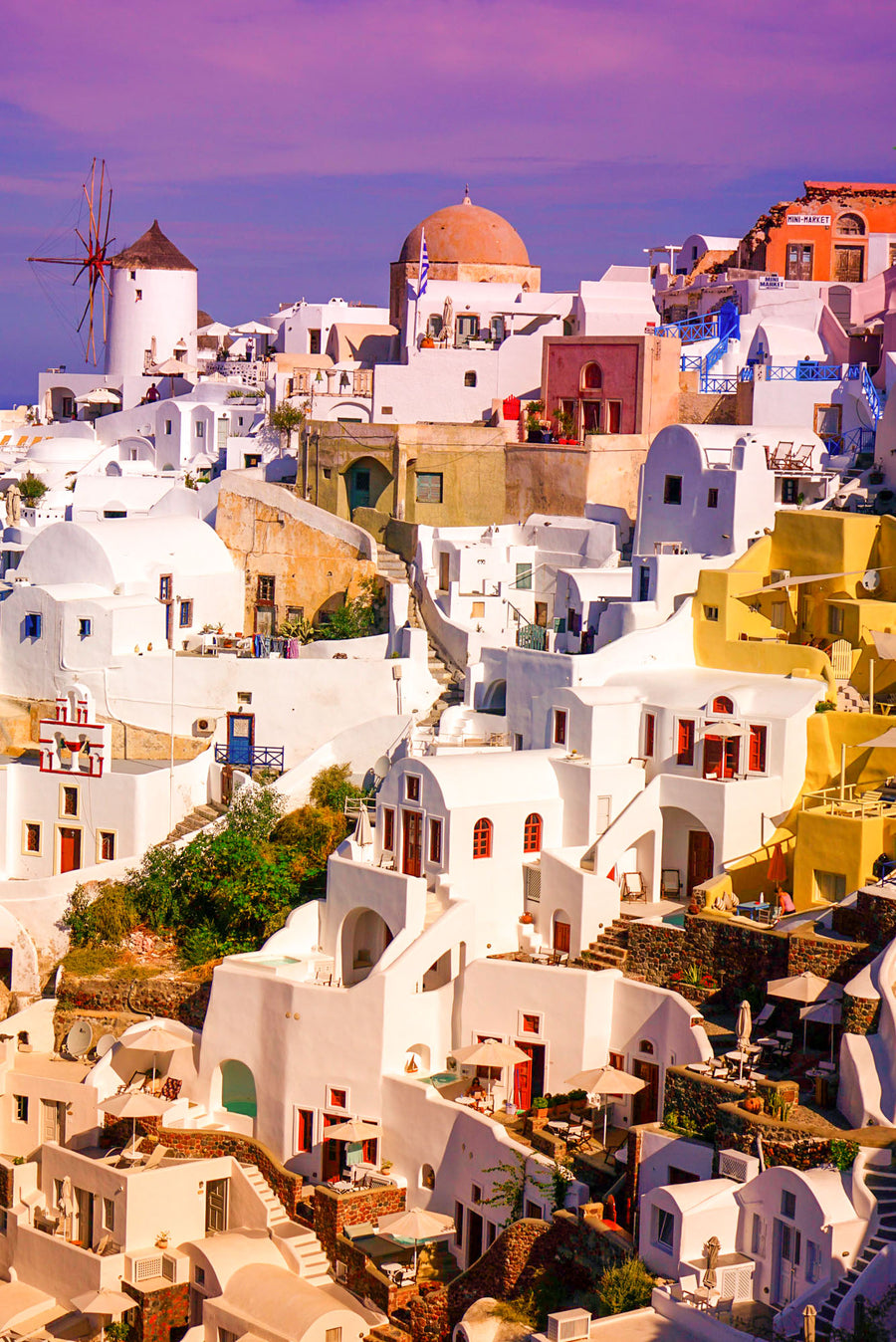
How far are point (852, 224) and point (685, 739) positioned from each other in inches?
1037

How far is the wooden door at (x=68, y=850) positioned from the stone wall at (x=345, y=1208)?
37.4 ft

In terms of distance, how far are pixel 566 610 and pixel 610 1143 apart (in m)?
15.5

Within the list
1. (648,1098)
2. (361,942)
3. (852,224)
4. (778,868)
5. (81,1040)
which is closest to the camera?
(648,1098)

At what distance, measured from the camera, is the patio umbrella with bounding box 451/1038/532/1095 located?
109 feet

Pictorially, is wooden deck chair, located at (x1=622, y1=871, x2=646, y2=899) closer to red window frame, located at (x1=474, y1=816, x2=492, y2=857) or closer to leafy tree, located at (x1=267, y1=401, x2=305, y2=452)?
red window frame, located at (x1=474, y1=816, x2=492, y2=857)

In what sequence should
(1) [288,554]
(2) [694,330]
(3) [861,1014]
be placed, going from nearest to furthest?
(3) [861,1014], (1) [288,554], (2) [694,330]

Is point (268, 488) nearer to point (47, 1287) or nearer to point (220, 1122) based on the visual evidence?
point (220, 1122)

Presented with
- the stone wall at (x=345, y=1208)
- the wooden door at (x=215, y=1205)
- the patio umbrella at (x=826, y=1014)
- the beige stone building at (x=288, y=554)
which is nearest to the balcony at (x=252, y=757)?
the beige stone building at (x=288, y=554)

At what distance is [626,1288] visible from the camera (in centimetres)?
2684

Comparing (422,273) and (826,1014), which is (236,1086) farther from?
(422,273)

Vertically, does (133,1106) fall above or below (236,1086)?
above

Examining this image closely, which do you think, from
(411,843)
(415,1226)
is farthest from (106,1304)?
(411,843)

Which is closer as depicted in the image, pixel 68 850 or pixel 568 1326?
pixel 568 1326

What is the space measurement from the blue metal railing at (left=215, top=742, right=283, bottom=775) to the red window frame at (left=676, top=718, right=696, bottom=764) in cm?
959
